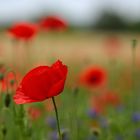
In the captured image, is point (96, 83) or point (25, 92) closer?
point (25, 92)

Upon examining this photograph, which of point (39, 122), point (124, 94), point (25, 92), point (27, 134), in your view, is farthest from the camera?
point (124, 94)

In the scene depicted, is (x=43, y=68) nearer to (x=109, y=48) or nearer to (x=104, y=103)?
(x=104, y=103)

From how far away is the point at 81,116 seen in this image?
5070 mm

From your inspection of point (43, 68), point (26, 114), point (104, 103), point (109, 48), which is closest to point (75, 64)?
point (109, 48)

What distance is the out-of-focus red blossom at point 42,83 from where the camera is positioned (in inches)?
93.9

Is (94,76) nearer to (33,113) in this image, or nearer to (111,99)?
(111,99)

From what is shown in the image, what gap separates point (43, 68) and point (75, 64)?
6919 millimetres

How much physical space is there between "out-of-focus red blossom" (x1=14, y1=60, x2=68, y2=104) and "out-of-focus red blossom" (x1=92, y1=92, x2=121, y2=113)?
103 inches

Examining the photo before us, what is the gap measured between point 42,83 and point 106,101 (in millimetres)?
2920

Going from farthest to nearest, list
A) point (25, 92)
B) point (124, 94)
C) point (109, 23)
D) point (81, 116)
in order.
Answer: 1. point (109, 23)
2. point (124, 94)
3. point (81, 116)
4. point (25, 92)

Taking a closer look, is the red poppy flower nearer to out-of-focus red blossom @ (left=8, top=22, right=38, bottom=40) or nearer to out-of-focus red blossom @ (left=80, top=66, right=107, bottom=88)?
out-of-focus red blossom @ (left=80, top=66, right=107, bottom=88)

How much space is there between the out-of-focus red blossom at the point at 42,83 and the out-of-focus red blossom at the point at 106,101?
261cm

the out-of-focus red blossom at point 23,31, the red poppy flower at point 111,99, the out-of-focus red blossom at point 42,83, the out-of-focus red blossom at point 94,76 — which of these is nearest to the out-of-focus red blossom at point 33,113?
the out-of-focus red blossom at point 23,31

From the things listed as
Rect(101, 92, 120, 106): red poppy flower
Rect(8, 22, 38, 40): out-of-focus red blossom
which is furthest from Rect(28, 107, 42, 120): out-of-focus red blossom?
Rect(101, 92, 120, 106): red poppy flower
